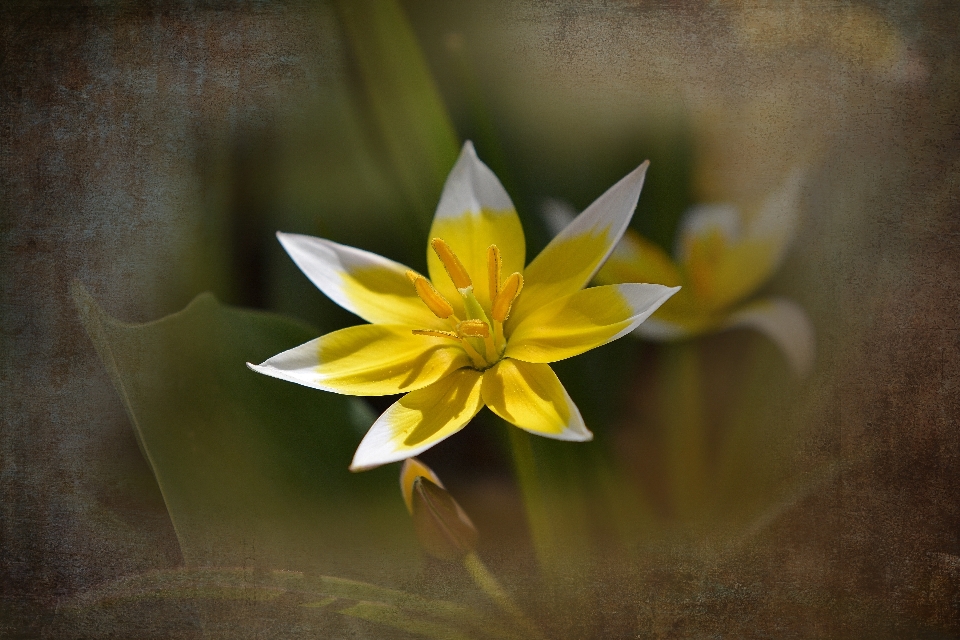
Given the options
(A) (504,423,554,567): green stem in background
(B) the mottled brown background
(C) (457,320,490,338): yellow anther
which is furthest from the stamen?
(B) the mottled brown background

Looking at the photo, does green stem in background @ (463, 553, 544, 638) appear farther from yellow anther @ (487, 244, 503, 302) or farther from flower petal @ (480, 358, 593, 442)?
yellow anther @ (487, 244, 503, 302)

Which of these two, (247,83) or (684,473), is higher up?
(247,83)

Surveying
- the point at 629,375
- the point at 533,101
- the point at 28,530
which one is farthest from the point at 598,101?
the point at 28,530

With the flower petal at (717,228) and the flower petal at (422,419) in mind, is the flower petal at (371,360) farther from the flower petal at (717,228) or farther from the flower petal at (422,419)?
the flower petal at (717,228)

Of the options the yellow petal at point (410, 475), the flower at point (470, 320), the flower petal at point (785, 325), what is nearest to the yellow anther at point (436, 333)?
the flower at point (470, 320)

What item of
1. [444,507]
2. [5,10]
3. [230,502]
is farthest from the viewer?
[5,10]

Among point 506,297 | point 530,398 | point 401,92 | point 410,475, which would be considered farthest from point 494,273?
point 401,92

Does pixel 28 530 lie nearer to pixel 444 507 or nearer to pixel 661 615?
pixel 444 507
